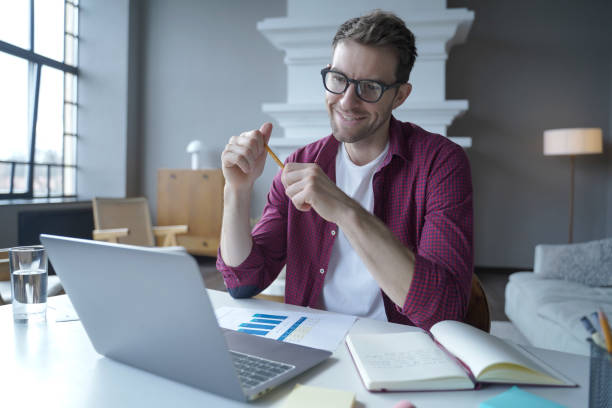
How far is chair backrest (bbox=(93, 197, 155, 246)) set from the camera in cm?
Result: 375

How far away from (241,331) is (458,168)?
0.67 meters

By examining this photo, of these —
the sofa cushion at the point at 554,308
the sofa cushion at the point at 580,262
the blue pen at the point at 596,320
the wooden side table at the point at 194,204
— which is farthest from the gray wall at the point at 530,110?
the blue pen at the point at 596,320

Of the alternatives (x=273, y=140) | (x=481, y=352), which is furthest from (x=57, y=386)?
(x=273, y=140)

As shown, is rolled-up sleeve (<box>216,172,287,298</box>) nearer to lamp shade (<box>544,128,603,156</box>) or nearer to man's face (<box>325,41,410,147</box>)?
man's face (<box>325,41,410,147</box>)

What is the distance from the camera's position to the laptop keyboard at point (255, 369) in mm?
618

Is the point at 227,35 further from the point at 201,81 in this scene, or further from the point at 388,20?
the point at 388,20

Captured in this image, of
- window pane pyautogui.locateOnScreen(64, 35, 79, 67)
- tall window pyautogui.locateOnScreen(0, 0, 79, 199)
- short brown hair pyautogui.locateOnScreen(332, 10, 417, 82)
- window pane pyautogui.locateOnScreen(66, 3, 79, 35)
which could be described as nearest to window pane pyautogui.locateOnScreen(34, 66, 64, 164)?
tall window pyautogui.locateOnScreen(0, 0, 79, 199)

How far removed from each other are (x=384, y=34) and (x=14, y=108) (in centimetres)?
404

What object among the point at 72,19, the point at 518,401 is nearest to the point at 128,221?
the point at 72,19

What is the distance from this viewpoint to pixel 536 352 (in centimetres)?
79

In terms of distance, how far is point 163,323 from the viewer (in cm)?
59

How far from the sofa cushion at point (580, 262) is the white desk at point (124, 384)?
2.12m

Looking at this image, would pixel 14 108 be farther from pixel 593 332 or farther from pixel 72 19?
pixel 593 332

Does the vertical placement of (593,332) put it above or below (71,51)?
below
